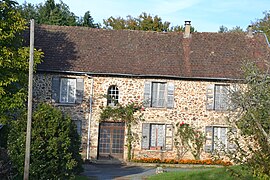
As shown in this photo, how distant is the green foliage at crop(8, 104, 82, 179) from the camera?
54.0 feet

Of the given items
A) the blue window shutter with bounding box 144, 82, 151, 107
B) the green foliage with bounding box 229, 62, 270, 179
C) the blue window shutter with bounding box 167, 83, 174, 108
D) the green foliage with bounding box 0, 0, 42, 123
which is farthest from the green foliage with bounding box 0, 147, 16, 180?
the blue window shutter with bounding box 167, 83, 174, 108

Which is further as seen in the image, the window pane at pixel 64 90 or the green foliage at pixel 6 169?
the window pane at pixel 64 90

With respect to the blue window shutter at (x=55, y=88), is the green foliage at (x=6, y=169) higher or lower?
lower

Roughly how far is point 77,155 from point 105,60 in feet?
35.9

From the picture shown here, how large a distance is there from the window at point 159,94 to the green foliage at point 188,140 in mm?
1399

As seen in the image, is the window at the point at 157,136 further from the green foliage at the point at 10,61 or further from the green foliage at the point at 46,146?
the green foliage at the point at 46,146

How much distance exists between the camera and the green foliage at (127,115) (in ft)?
89.6

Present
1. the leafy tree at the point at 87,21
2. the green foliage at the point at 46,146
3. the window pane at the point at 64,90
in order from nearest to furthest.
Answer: the green foliage at the point at 46,146, the window pane at the point at 64,90, the leafy tree at the point at 87,21

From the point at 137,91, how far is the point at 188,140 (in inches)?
152

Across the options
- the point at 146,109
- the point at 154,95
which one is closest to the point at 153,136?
the point at 146,109

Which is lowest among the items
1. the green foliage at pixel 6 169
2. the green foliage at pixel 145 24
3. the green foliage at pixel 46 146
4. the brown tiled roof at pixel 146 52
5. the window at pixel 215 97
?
the green foliage at pixel 6 169

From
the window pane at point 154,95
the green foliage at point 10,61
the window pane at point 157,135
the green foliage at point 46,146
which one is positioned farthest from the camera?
the window pane at point 154,95

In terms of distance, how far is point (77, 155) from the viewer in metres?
18.0

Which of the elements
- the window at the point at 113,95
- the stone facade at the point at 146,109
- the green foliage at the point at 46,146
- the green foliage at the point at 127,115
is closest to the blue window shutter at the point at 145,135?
the stone facade at the point at 146,109
